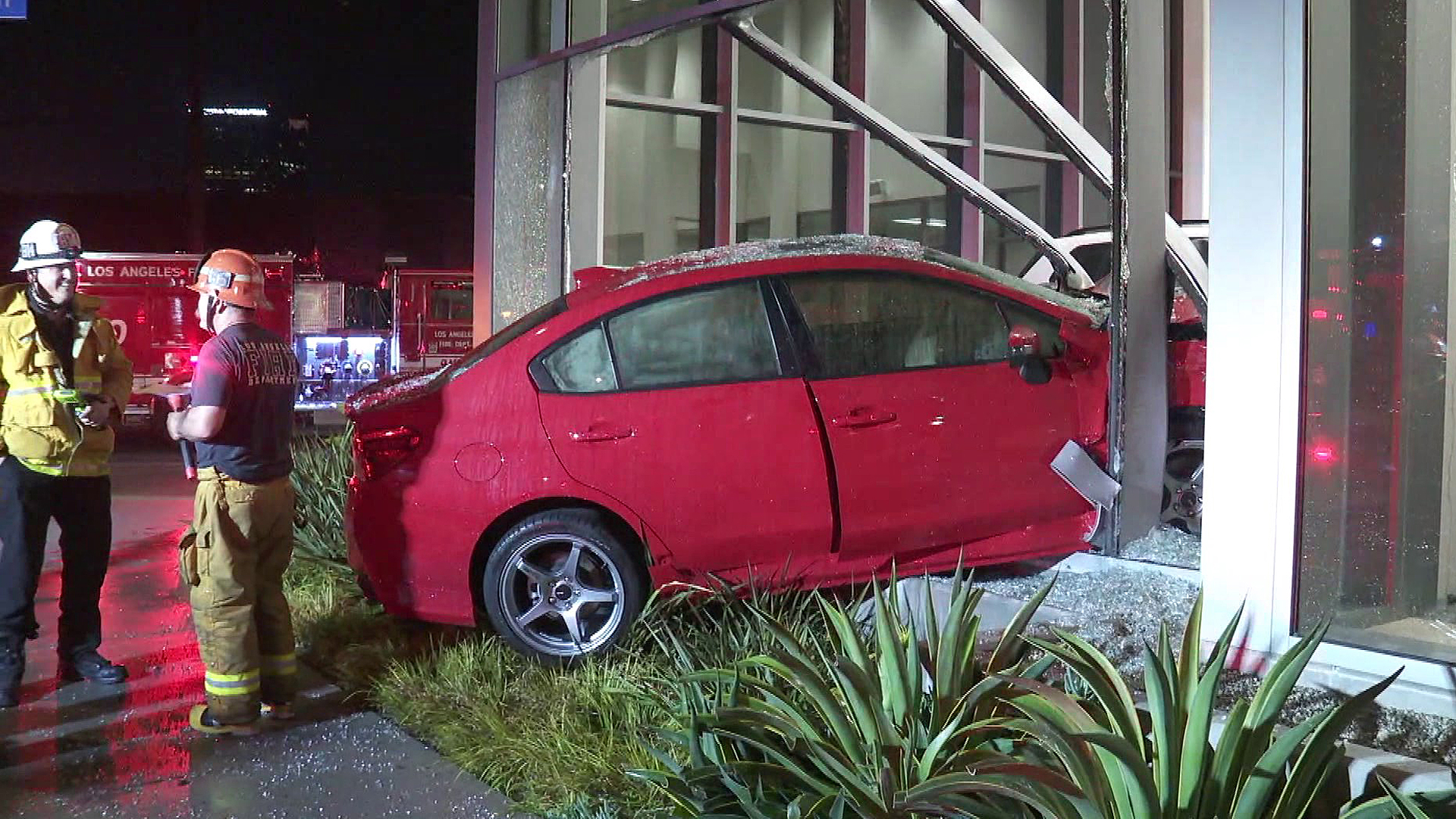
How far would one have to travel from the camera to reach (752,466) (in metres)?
5.32

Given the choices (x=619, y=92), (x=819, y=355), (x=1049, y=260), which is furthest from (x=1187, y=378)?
(x=619, y=92)

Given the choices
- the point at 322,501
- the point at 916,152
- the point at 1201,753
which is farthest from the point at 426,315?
the point at 1201,753

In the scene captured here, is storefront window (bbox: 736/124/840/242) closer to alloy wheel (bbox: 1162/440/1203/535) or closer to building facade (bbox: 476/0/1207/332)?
building facade (bbox: 476/0/1207/332)

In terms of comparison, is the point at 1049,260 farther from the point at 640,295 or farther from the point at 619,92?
the point at 619,92

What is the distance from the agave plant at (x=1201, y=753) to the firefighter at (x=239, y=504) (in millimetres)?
3088

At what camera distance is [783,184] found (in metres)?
15.1

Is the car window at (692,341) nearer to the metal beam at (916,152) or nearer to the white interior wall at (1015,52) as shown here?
the metal beam at (916,152)

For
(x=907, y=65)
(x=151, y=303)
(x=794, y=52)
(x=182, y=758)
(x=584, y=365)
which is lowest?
(x=182, y=758)

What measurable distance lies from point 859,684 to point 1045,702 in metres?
0.45

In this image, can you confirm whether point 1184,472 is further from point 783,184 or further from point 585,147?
point 783,184

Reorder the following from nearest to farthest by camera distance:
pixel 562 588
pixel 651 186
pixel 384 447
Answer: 1. pixel 562 588
2. pixel 384 447
3. pixel 651 186

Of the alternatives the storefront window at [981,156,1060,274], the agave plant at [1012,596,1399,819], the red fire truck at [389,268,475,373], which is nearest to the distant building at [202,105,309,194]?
the red fire truck at [389,268,475,373]

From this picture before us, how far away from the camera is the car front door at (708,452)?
17.4 feet

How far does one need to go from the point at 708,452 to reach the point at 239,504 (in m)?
1.77
